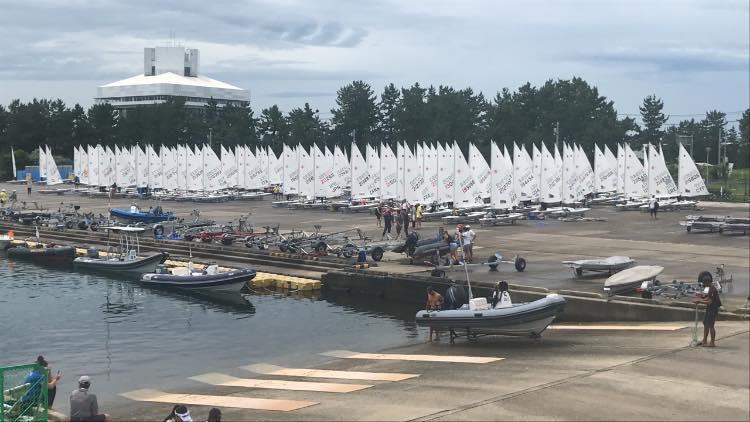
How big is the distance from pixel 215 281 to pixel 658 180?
132 feet

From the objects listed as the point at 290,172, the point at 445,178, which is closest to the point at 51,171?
the point at 290,172

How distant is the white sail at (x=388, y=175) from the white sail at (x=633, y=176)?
1817 centimetres

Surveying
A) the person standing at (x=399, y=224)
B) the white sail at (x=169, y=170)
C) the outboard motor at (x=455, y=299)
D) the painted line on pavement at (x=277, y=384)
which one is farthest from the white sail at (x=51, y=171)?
the outboard motor at (x=455, y=299)

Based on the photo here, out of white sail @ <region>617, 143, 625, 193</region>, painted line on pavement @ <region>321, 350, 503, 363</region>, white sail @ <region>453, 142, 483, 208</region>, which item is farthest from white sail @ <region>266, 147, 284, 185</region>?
painted line on pavement @ <region>321, 350, 503, 363</region>

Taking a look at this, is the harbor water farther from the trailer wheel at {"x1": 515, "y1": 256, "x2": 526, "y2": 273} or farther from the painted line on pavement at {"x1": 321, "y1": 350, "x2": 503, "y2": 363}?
the trailer wheel at {"x1": 515, "y1": 256, "x2": 526, "y2": 273}

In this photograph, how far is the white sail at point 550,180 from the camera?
67.5 metres

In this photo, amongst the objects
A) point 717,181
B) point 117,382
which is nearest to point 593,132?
point 717,181

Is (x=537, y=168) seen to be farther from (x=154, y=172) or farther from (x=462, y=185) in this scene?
(x=154, y=172)

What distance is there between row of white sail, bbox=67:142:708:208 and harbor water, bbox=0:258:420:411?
2647 centimetres

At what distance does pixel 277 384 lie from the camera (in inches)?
858

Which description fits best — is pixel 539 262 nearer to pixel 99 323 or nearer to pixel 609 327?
pixel 609 327

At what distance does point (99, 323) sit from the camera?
33688 mm

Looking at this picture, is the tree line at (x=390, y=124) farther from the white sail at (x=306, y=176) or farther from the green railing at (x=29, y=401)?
the green railing at (x=29, y=401)

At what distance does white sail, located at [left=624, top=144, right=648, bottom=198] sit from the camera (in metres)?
69.9
